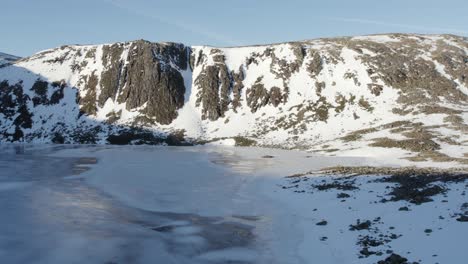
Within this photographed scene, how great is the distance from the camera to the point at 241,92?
116m

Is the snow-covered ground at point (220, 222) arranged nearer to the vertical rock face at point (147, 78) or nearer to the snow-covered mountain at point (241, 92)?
the snow-covered mountain at point (241, 92)

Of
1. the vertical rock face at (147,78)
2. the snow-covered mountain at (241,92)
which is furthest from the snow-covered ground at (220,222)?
the vertical rock face at (147,78)

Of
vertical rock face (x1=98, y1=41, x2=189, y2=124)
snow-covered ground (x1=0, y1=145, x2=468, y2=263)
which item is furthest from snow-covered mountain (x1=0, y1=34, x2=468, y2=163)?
snow-covered ground (x1=0, y1=145, x2=468, y2=263)

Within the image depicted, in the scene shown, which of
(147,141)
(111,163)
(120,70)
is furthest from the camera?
(120,70)

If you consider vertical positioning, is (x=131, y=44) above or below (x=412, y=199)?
above

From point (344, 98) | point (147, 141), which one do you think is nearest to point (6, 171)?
point (147, 141)

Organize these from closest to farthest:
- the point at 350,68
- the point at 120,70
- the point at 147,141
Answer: the point at 147,141
the point at 350,68
the point at 120,70

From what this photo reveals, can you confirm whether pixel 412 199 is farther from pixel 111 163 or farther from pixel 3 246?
pixel 111 163

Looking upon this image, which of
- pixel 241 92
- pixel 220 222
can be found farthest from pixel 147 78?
pixel 220 222

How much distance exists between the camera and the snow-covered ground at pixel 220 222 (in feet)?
58.3

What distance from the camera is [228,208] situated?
1105 inches

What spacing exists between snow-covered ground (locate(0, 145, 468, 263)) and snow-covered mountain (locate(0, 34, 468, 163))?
147 feet

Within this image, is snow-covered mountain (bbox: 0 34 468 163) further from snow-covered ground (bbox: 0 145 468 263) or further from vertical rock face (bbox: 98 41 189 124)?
snow-covered ground (bbox: 0 145 468 263)

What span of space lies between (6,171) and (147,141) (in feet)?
164
